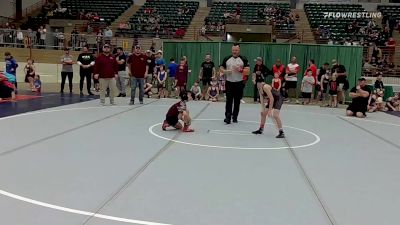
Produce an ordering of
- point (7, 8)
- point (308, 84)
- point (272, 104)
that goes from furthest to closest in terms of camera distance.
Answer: point (7, 8)
point (308, 84)
point (272, 104)

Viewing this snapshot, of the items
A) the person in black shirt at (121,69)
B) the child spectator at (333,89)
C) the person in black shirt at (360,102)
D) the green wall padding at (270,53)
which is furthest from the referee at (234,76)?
the green wall padding at (270,53)

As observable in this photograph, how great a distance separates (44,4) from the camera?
35969 millimetres

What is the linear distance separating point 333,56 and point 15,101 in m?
12.3

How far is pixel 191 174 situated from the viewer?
17.8ft

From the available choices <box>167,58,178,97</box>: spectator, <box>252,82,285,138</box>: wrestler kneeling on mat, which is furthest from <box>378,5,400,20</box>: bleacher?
<box>252,82,285,138</box>: wrestler kneeling on mat

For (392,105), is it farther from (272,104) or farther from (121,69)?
(121,69)

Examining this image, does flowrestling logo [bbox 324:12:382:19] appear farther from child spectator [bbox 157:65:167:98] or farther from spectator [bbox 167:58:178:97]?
child spectator [bbox 157:65:167:98]

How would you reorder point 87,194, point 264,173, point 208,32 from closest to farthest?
point 87,194 < point 264,173 < point 208,32

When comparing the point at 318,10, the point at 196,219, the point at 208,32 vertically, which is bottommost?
the point at 196,219

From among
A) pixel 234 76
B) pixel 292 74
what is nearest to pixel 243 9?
pixel 292 74

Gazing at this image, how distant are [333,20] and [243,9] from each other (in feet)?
23.2

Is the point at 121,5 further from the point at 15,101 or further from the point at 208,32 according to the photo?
A: the point at 15,101

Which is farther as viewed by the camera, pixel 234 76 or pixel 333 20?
pixel 333 20

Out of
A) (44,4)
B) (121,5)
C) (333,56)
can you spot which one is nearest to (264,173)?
(333,56)
